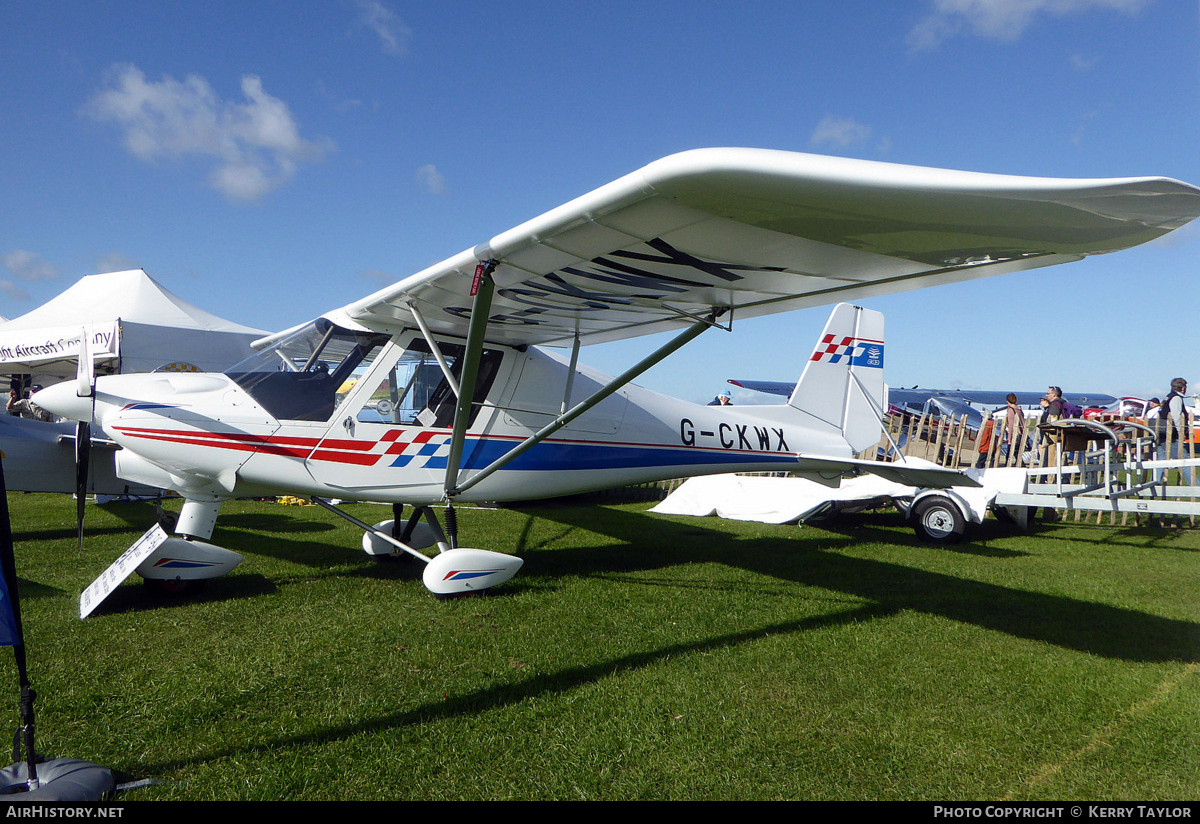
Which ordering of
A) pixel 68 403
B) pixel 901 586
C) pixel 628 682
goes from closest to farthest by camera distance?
pixel 628 682 → pixel 68 403 → pixel 901 586

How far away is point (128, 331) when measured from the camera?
1233cm

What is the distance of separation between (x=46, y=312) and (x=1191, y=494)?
2097 cm

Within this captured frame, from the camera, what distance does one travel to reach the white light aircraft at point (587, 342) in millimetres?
2375

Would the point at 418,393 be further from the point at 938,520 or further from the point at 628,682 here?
the point at 938,520

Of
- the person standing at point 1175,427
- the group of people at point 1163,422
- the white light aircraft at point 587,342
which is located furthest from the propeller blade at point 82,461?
the person standing at point 1175,427

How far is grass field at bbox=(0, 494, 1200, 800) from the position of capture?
257cm

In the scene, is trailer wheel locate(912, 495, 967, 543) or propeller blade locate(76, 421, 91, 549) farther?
trailer wheel locate(912, 495, 967, 543)

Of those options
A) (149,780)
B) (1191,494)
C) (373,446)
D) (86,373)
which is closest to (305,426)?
(373,446)

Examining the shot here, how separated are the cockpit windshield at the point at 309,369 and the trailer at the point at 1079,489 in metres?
6.98

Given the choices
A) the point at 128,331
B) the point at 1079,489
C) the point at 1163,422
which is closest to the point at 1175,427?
the point at 1163,422

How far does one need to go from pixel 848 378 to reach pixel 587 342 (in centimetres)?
364

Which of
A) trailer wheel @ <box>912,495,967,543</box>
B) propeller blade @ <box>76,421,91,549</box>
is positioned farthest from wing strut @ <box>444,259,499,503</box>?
trailer wheel @ <box>912,495,967,543</box>

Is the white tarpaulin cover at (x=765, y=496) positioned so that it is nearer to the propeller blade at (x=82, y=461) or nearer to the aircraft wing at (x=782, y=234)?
the aircraft wing at (x=782, y=234)

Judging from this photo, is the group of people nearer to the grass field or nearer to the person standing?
the person standing
